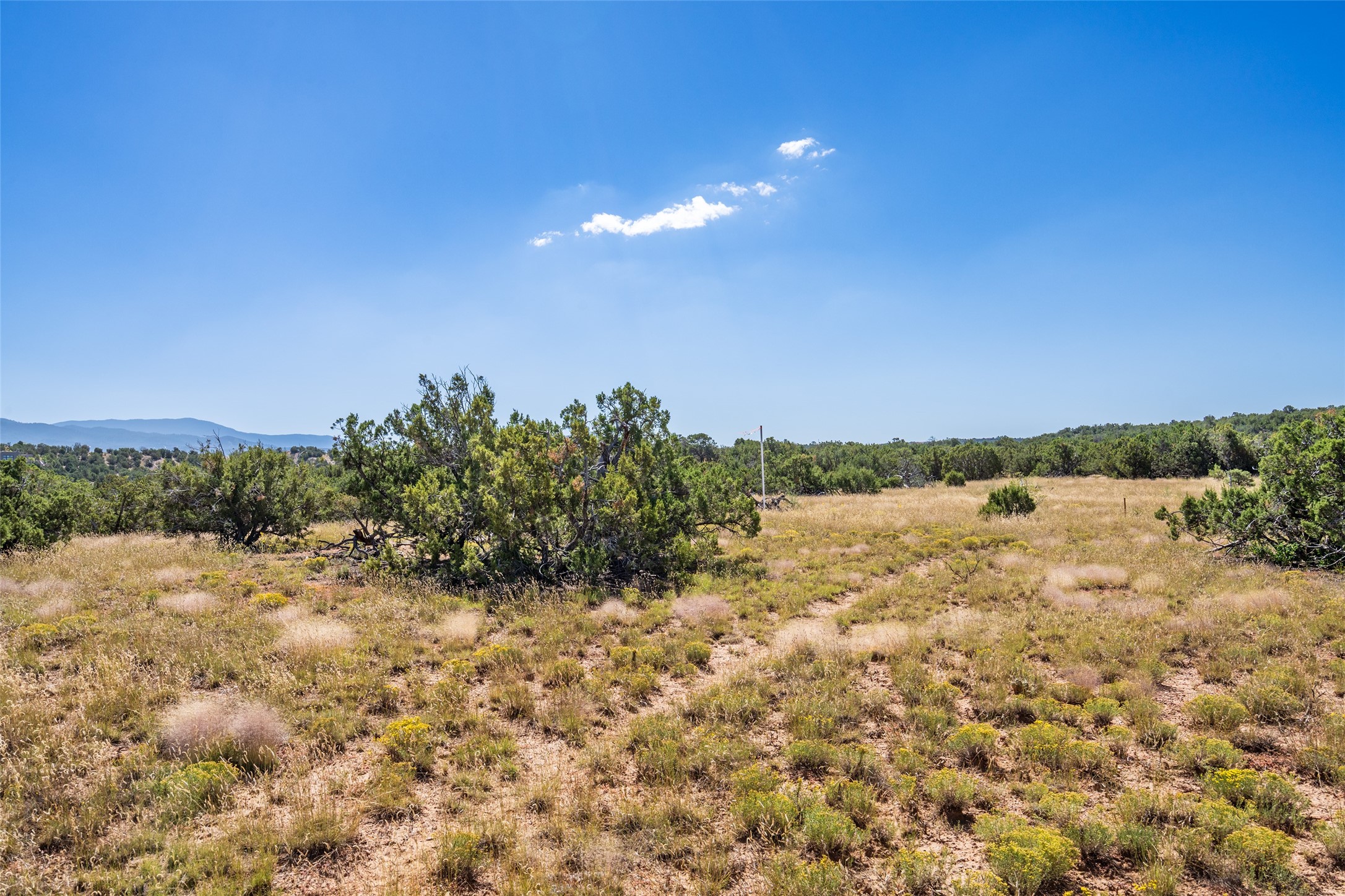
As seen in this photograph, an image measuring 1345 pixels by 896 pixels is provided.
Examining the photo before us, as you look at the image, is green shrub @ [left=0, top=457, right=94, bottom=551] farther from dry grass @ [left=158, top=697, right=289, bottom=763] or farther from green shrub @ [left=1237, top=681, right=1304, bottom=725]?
green shrub @ [left=1237, top=681, right=1304, bottom=725]

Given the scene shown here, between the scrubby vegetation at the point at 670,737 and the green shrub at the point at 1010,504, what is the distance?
32.6ft

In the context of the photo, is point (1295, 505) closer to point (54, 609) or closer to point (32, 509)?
point (54, 609)

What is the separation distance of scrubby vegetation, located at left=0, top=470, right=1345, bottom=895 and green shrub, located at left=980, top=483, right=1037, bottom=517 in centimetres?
995

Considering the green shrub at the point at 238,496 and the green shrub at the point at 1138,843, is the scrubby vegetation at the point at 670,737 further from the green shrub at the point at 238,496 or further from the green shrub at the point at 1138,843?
the green shrub at the point at 238,496

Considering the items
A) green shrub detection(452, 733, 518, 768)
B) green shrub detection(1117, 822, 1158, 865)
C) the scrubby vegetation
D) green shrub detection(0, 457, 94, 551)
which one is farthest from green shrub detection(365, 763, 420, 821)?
green shrub detection(0, 457, 94, 551)

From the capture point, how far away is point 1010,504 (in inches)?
889

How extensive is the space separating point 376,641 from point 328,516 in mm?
15921

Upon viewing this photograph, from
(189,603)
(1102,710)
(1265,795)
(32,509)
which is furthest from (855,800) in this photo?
(32,509)

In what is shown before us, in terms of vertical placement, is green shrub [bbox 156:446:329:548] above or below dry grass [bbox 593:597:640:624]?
above

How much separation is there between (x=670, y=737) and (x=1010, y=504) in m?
21.8

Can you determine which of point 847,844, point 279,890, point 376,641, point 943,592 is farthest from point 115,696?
point 943,592

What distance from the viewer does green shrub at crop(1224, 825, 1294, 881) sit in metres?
4.23

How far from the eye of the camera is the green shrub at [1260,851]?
13.9 ft

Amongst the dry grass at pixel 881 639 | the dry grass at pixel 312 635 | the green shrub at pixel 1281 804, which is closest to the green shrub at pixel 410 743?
the dry grass at pixel 312 635
